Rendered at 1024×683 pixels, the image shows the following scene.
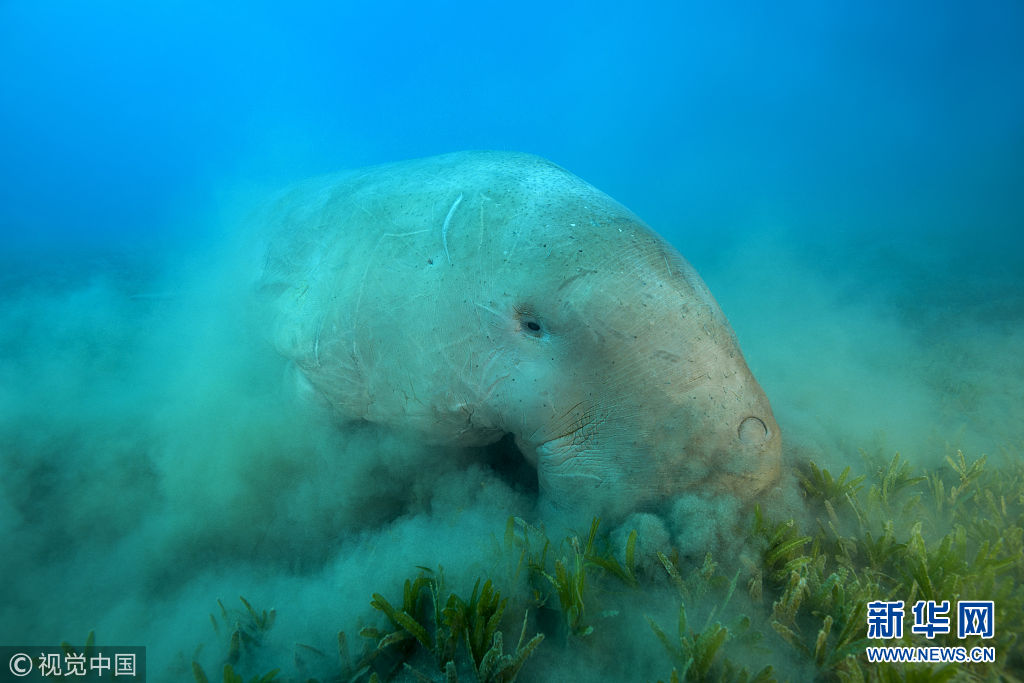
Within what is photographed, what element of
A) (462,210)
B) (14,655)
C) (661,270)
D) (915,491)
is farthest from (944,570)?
(14,655)

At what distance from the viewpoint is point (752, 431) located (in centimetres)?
214

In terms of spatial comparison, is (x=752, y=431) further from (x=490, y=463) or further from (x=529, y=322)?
(x=490, y=463)

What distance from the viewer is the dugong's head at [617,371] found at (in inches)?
84.2

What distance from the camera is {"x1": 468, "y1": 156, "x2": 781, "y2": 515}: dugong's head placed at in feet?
7.02

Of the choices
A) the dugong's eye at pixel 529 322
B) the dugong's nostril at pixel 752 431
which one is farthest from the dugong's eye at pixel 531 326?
the dugong's nostril at pixel 752 431

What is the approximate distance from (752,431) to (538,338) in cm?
110

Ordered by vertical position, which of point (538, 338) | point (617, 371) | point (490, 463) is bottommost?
point (490, 463)

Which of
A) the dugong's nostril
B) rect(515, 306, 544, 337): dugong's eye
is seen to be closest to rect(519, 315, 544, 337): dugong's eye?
rect(515, 306, 544, 337): dugong's eye

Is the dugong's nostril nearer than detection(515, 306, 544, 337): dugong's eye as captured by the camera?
Yes

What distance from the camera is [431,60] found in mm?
88688

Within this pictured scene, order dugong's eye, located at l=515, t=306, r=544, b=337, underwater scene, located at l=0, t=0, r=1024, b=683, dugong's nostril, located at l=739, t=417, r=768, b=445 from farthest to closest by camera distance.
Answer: dugong's eye, located at l=515, t=306, r=544, b=337 → dugong's nostril, located at l=739, t=417, r=768, b=445 → underwater scene, located at l=0, t=0, r=1024, b=683

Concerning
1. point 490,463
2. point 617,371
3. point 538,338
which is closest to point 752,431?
point 617,371

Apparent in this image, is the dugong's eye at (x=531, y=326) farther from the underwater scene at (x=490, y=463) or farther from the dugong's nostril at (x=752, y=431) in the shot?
the dugong's nostril at (x=752, y=431)

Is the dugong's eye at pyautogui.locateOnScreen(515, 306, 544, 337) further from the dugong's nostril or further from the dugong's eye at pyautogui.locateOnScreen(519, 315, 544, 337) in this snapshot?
the dugong's nostril
